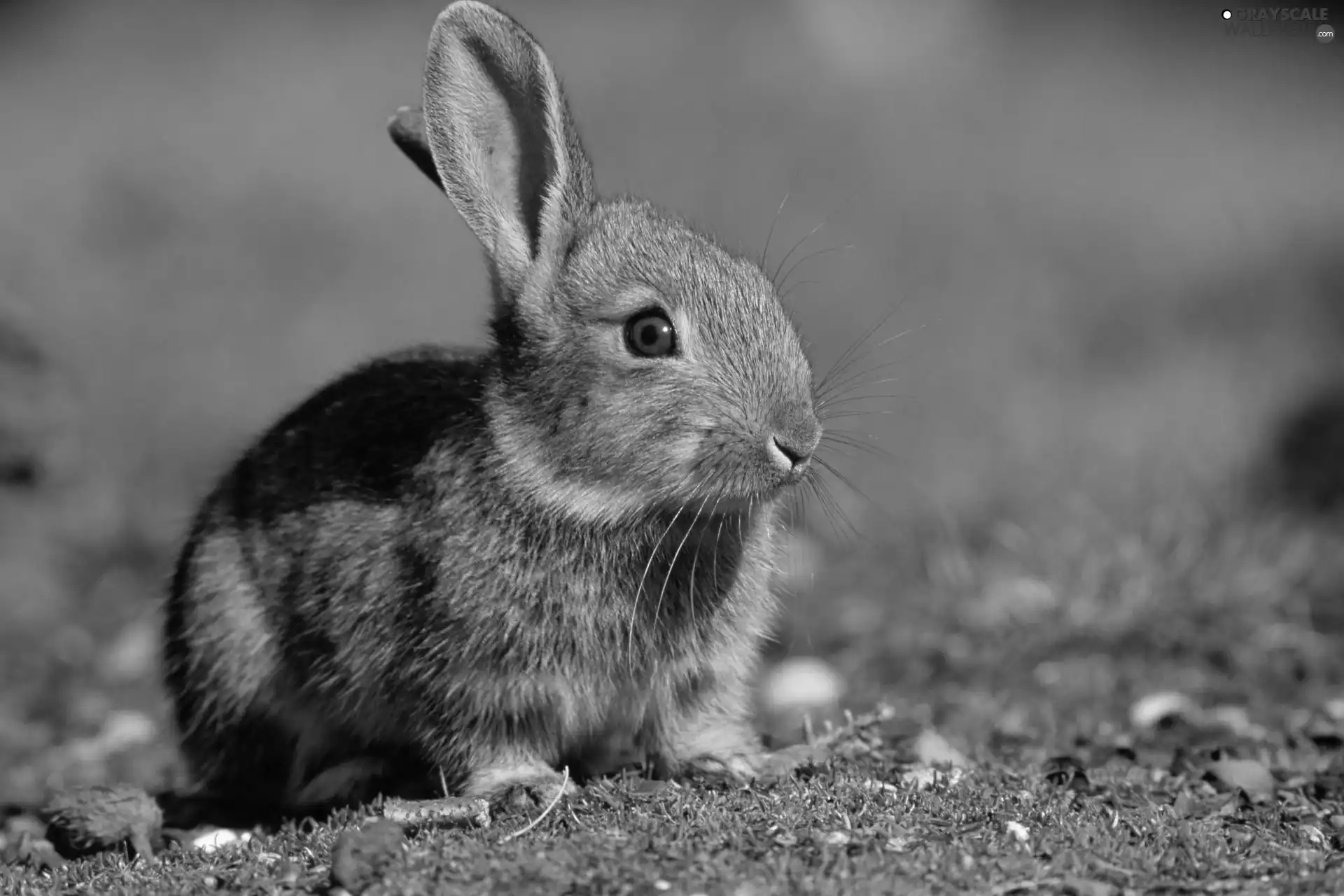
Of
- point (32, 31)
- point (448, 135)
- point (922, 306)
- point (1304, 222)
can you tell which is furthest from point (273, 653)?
point (32, 31)

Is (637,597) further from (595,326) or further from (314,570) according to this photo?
(314,570)

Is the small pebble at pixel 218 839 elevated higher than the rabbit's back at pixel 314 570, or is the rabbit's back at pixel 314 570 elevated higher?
the rabbit's back at pixel 314 570

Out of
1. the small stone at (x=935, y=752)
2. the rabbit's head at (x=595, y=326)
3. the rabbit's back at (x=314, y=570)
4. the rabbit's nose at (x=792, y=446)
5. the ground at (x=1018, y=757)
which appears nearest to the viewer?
the ground at (x=1018, y=757)

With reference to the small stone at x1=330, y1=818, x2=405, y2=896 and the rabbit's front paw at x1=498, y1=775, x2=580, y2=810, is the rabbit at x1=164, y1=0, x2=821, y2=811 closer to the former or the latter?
the rabbit's front paw at x1=498, y1=775, x2=580, y2=810

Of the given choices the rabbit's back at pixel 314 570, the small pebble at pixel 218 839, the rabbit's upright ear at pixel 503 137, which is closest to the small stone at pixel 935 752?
the rabbit's back at pixel 314 570

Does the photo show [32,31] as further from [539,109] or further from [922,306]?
[539,109]

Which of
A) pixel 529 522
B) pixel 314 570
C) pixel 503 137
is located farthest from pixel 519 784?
pixel 503 137

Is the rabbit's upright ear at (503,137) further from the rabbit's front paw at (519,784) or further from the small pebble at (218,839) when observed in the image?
the small pebble at (218,839)

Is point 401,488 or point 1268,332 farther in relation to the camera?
point 1268,332
